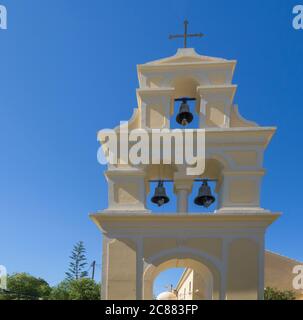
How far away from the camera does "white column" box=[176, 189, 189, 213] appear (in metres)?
9.38

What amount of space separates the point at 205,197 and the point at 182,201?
2.93 feet

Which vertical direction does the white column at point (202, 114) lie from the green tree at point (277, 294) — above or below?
above

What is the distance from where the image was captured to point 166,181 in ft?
33.9

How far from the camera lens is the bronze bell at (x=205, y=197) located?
988 centimetres

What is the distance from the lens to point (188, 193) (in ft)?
31.1

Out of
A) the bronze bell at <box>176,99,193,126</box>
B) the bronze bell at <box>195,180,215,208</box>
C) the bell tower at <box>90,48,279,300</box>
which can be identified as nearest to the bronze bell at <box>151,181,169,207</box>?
the bell tower at <box>90,48,279,300</box>

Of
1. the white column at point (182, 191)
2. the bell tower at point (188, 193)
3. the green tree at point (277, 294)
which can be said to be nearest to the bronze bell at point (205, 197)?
the bell tower at point (188, 193)

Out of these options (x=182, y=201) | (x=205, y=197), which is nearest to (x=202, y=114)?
(x=205, y=197)

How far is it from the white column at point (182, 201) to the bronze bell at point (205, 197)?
0.70 m

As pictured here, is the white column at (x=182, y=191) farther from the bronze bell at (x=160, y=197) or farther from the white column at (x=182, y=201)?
the bronze bell at (x=160, y=197)

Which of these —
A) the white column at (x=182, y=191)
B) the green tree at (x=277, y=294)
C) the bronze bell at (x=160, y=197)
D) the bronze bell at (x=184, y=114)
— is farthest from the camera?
the green tree at (x=277, y=294)
